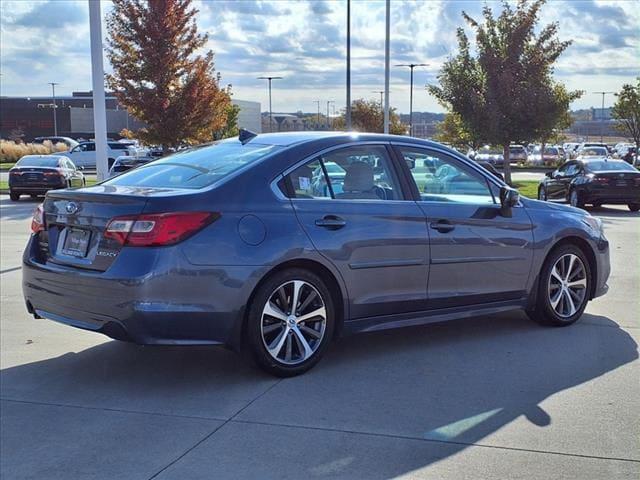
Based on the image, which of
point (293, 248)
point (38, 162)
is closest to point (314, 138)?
point (293, 248)

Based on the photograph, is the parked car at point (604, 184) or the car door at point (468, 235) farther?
the parked car at point (604, 184)

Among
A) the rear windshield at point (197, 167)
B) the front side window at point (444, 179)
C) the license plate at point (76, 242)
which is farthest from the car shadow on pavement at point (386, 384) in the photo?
the rear windshield at point (197, 167)

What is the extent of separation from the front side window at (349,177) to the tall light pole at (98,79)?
8.72 meters

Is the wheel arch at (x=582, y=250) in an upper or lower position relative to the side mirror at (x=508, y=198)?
lower

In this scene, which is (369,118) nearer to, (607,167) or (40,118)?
(607,167)

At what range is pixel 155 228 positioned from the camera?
15.3 feet

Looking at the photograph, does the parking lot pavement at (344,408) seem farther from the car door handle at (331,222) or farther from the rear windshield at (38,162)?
the rear windshield at (38,162)

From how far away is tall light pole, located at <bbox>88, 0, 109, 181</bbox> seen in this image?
43.7ft

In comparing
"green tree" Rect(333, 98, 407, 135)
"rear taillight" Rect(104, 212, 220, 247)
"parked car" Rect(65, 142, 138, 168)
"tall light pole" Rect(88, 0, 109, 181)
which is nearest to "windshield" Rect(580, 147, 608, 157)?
"green tree" Rect(333, 98, 407, 135)

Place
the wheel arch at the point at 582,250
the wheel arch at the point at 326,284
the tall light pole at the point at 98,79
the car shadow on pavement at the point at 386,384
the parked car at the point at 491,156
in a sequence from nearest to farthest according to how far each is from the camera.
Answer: the car shadow on pavement at the point at 386,384 → the wheel arch at the point at 326,284 → the wheel arch at the point at 582,250 → the tall light pole at the point at 98,79 → the parked car at the point at 491,156

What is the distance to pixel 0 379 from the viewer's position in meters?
5.36

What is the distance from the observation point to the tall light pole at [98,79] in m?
13.3

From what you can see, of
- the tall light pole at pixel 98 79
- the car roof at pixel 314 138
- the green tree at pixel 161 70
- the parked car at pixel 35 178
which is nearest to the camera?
the car roof at pixel 314 138

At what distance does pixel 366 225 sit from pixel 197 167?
1.30m
